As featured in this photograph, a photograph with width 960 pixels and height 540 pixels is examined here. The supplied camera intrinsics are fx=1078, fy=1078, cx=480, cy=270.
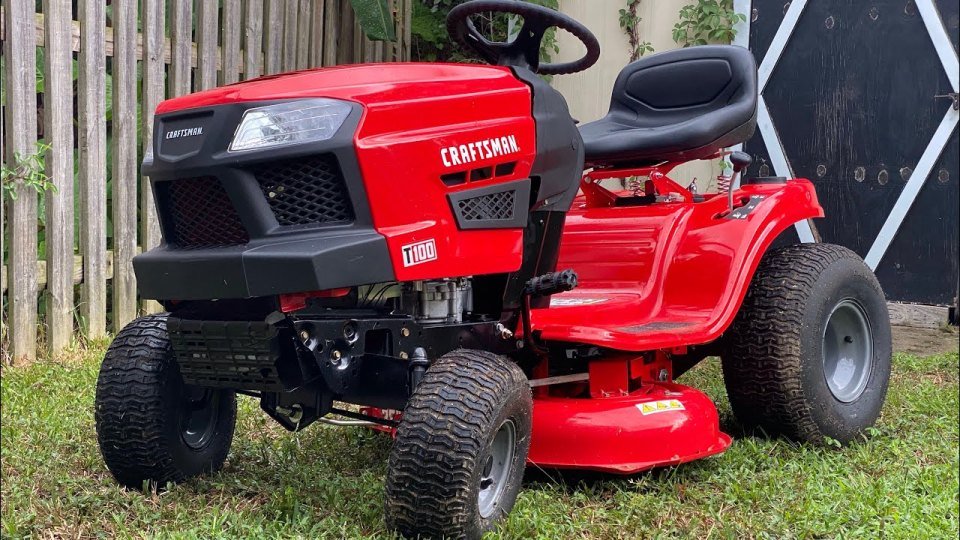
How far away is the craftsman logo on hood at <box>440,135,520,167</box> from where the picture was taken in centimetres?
256

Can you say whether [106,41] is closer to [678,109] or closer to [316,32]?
[316,32]

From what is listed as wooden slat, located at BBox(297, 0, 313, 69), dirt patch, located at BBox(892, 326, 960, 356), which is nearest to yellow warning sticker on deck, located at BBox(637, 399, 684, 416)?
dirt patch, located at BBox(892, 326, 960, 356)

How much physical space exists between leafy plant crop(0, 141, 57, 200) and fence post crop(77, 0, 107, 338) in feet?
0.95

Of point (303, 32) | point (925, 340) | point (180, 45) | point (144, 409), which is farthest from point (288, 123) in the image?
point (925, 340)

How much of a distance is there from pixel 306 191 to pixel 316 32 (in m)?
4.00

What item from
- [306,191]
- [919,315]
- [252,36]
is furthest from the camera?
[919,315]

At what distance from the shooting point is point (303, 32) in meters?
6.06

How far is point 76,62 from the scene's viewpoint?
4926mm

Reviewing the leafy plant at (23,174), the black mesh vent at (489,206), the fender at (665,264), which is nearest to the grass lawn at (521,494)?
the fender at (665,264)

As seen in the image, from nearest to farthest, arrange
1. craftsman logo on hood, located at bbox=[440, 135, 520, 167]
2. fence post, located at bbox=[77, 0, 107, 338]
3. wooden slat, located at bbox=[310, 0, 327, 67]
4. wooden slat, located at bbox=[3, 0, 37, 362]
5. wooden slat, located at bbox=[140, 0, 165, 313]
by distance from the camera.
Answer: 1. craftsman logo on hood, located at bbox=[440, 135, 520, 167]
2. wooden slat, located at bbox=[3, 0, 37, 362]
3. fence post, located at bbox=[77, 0, 107, 338]
4. wooden slat, located at bbox=[140, 0, 165, 313]
5. wooden slat, located at bbox=[310, 0, 327, 67]

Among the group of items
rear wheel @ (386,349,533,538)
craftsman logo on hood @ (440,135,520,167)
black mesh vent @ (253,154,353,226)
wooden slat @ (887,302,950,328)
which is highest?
craftsman logo on hood @ (440,135,520,167)

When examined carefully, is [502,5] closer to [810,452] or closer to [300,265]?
[300,265]

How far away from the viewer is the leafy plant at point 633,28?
6629 mm

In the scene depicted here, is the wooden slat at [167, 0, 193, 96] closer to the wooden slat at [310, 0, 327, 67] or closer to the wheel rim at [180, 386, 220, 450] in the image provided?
the wooden slat at [310, 0, 327, 67]
